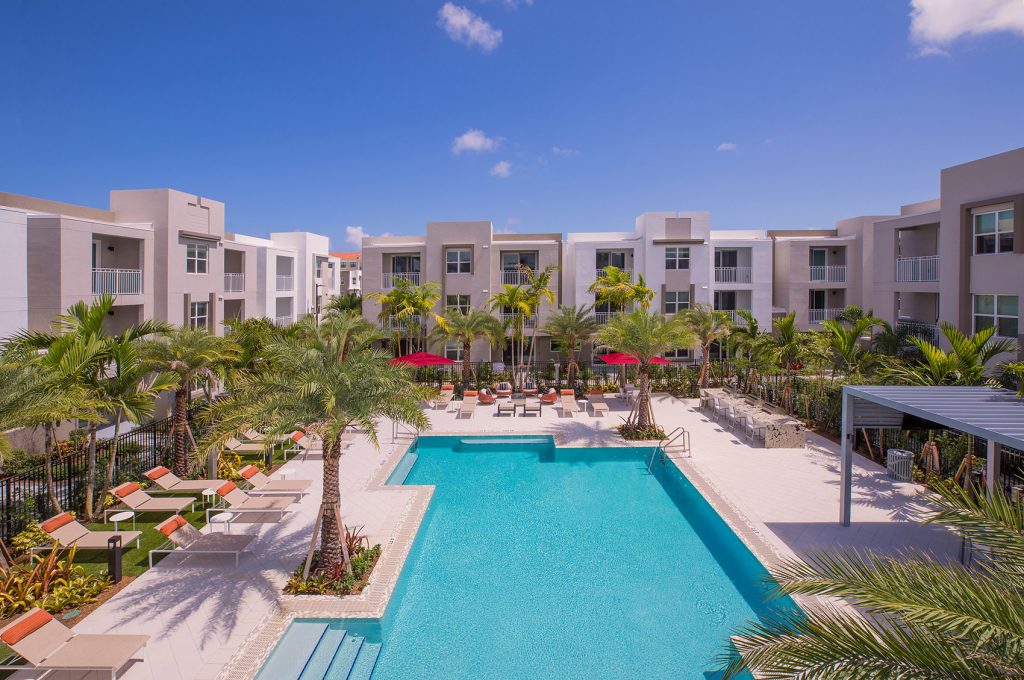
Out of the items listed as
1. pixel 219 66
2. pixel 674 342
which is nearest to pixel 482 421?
pixel 674 342

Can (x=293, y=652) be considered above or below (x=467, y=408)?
below

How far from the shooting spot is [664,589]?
9.68 m

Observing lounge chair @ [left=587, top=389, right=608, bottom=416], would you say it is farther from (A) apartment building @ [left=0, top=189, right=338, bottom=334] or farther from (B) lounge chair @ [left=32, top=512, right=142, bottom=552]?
(A) apartment building @ [left=0, top=189, right=338, bottom=334]

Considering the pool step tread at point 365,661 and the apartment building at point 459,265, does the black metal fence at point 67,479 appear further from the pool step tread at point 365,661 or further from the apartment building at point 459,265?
the apartment building at point 459,265

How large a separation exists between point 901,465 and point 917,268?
13203 millimetres

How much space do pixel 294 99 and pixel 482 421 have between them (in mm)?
21221

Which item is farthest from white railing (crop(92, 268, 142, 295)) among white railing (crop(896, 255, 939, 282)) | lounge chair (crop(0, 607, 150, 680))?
white railing (crop(896, 255, 939, 282))

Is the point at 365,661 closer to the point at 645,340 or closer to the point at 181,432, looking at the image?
the point at 181,432

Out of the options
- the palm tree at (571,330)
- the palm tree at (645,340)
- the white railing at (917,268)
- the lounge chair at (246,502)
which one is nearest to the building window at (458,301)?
the palm tree at (571,330)

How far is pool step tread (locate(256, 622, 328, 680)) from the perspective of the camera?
7.08 meters

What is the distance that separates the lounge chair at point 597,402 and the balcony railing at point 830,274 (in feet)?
56.1

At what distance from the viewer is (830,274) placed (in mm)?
34094

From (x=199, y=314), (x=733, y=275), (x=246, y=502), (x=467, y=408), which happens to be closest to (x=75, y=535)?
(x=246, y=502)

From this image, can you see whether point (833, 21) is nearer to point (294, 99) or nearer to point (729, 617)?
point (729, 617)
